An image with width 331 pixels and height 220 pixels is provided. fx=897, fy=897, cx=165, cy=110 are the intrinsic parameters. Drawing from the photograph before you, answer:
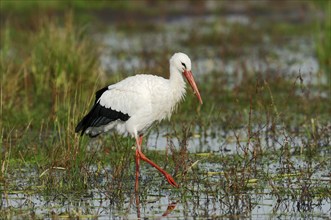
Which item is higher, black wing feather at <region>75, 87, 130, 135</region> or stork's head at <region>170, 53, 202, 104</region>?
stork's head at <region>170, 53, 202, 104</region>

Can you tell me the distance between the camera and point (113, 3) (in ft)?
76.8

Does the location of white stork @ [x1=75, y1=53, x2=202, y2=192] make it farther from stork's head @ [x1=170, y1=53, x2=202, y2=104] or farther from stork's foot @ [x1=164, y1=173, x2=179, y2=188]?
stork's foot @ [x1=164, y1=173, x2=179, y2=188]

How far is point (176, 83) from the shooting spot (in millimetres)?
8891

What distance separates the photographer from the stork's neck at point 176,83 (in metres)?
8.88

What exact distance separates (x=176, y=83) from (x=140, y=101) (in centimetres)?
42

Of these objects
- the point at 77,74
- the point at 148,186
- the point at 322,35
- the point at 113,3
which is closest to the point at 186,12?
the point at 113,3

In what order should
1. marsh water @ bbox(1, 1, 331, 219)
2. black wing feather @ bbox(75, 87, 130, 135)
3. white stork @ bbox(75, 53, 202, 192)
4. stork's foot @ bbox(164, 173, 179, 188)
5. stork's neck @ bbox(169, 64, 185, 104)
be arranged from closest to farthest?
marsh water @ bbox(1, 1, 331, 219) → stork's foot @ bbox(164, 173, 179, 188) → white stork @ bbox(75, 53, 202, 192) → stork's neck @ bbox(169, 64, 185, 104) → black wing feather @ bbox(75, 87, 130, 135)

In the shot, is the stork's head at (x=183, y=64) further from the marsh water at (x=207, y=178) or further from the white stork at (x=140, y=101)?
the marsh water at (x=207, y=178)

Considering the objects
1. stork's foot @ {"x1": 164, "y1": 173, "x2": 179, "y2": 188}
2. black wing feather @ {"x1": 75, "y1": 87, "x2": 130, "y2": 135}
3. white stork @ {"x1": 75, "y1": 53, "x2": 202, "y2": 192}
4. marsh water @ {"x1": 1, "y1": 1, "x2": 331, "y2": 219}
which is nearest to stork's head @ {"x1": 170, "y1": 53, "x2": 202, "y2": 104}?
white stork @ {"x1": 75, "y1": 53, "x2": 202, "y2": 192}

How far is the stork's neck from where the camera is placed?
888cm

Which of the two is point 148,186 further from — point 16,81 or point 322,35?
point 322,35

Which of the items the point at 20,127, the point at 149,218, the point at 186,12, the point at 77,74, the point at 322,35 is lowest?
the point at 149,218

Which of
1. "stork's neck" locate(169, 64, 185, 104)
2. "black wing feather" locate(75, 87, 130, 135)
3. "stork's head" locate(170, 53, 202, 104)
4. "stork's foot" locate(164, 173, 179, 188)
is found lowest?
"stork's foot" locate(164, 173, 179, 188)

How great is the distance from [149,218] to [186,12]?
1669 cm
